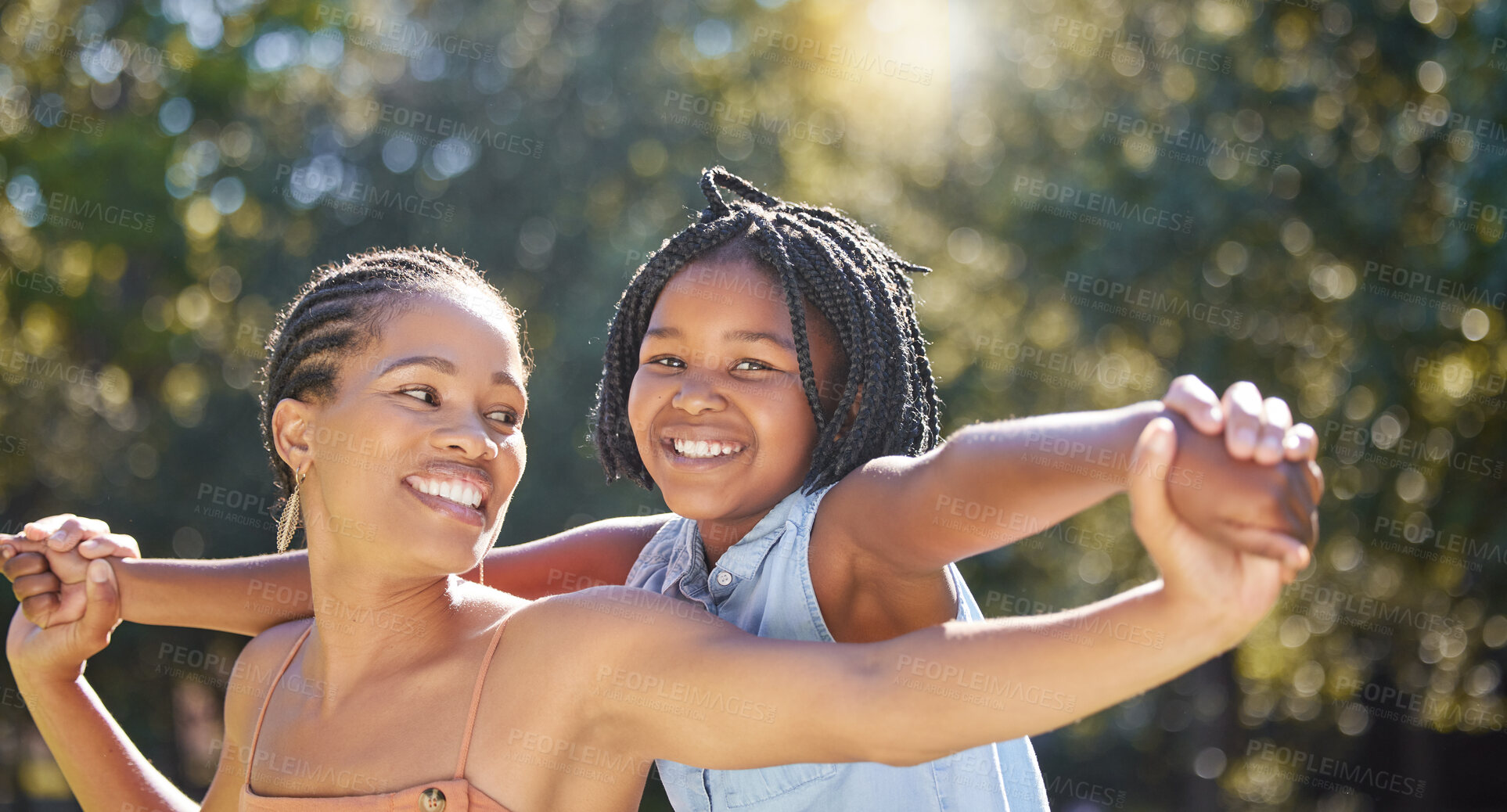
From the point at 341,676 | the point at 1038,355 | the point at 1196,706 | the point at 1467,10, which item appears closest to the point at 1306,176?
the point at 1467,10

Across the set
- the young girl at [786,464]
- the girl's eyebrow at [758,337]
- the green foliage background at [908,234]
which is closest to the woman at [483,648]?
the young girl at [786,464]

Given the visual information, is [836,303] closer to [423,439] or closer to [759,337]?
[759,337]

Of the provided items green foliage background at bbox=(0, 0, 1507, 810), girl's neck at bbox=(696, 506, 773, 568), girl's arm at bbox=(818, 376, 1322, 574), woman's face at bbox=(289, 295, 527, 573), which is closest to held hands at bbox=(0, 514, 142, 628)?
woman's face at bbox=(289, 295, 527, 573)

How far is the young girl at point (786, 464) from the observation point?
215 cm

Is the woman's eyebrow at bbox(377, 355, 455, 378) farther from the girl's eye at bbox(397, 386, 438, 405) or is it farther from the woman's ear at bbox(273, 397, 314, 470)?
the woman's ear at bbox(273, 397, 314, 470)

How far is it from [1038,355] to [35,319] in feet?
32.6

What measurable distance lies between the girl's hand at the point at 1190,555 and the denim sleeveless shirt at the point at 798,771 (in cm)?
81

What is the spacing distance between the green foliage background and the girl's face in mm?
6847

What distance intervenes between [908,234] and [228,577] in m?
10.1

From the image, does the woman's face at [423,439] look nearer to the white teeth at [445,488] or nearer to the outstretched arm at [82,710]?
the white teeth at [445,488]

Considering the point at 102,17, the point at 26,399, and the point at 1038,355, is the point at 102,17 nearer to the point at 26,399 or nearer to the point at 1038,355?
the point at 26,399

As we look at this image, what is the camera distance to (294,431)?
93.9 inches

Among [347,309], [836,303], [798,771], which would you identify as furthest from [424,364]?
[798,771]

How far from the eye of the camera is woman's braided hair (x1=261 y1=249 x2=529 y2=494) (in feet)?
7.68
